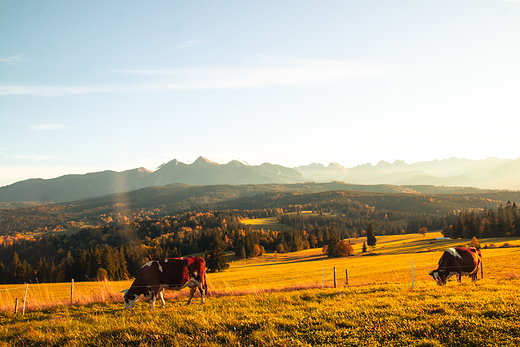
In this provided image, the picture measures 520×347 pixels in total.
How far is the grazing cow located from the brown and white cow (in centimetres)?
1696

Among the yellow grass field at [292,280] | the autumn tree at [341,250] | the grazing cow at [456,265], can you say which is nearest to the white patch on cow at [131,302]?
the yellow grass field at [292,280]

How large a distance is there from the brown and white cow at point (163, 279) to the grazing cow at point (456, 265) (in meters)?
17.0

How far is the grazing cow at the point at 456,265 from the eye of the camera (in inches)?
795

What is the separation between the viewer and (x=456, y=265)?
66.8 feet

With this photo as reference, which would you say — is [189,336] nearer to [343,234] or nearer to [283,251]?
[283,251]

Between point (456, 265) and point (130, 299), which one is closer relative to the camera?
point (130, 299)

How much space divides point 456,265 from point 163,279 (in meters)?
20.4

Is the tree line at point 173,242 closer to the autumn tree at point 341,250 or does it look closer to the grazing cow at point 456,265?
→ the autumn tree at point 341,250

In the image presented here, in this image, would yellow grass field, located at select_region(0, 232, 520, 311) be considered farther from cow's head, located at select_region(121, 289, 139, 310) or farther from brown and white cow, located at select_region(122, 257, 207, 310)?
cow's head, located at select_region(121, 289, 139, 310)

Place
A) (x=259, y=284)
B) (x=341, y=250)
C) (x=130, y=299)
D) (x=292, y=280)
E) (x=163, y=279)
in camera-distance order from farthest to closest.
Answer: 1. (x=341, y=250)
2. (x=292, y=280)
3. (x=259, y=284)
4. (x=163, y=279)
5. (x=130, y=299)

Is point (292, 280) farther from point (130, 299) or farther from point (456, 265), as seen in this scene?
point (130, 299)

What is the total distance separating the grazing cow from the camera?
2020 centimetres

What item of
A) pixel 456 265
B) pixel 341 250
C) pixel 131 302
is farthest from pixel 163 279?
pixel 341 250

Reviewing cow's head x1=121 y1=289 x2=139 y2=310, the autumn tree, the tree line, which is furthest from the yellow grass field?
the autumn tree
